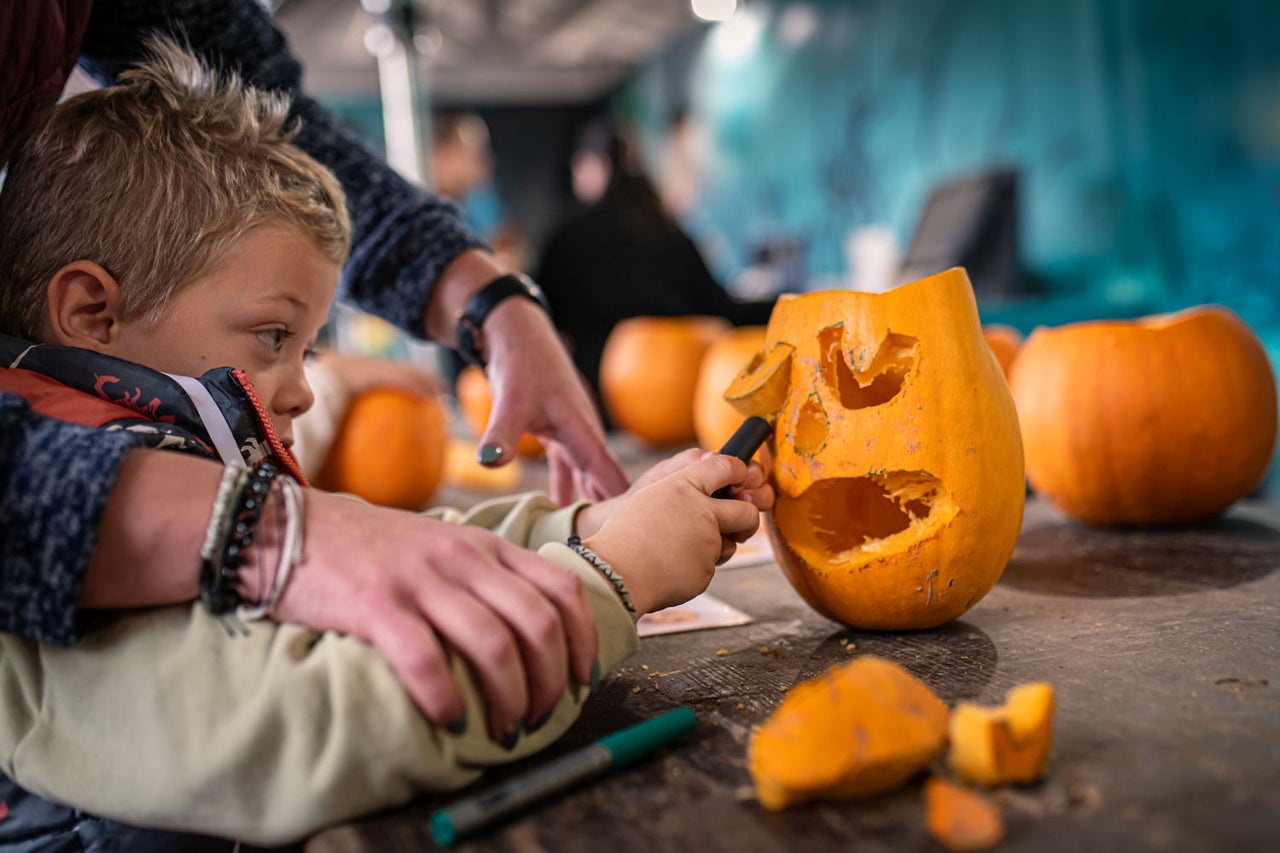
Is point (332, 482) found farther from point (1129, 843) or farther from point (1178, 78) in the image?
point (1178, 78)

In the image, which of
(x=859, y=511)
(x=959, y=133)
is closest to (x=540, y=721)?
(x=859, y=511)

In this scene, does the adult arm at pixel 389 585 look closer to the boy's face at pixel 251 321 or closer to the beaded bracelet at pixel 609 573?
the beaded bracelet at pixel 609 573

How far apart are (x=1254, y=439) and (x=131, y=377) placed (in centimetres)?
113

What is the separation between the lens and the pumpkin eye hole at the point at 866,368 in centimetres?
71

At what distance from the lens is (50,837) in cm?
58

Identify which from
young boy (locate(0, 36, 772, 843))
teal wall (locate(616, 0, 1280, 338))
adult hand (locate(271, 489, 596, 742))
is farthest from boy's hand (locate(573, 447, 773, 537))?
teal wall (locate(616, 0, 1280, 338))

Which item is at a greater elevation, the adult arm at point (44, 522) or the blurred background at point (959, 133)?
the blurred background at point (959, 133)

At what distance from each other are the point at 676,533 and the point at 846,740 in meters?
0.23

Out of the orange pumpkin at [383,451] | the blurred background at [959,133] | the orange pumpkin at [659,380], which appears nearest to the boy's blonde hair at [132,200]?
the orange pumpkin at [383,451]

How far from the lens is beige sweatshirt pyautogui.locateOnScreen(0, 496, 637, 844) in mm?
459

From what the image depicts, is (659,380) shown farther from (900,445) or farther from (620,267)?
(900,445)

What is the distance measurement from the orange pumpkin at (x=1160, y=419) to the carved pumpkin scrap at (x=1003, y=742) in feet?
2.36

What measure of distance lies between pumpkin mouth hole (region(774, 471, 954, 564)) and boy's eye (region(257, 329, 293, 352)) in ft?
1.39

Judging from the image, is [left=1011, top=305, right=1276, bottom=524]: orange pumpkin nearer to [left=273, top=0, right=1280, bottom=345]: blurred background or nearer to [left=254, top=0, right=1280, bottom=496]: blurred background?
[left=254, top=0, right=1280, bottom=496]: blurred background
